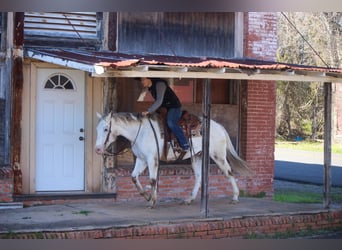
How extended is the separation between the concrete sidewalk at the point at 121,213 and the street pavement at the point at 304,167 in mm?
5523

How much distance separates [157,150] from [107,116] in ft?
3.54

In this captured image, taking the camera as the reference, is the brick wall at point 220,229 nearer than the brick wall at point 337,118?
Yes

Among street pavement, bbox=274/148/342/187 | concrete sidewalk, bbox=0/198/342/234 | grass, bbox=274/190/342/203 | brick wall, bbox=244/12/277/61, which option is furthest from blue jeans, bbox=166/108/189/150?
street pavement, bbox=274/148/342/187

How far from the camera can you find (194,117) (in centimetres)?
1201

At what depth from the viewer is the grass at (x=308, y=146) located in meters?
30.3

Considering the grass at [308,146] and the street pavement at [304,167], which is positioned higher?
the grass at [308,146]

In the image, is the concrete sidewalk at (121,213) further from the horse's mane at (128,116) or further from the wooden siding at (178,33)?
the wooden siding at (178,33)

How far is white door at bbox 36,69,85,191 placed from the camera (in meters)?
12.0

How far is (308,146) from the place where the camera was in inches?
1294

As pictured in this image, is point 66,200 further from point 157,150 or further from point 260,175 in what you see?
point 260,175

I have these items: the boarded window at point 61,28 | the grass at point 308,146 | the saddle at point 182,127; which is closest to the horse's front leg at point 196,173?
the saddle at point 182,127

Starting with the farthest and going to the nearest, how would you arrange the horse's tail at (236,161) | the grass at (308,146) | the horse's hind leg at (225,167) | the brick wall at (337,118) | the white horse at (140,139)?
the brick wall at (337,118), the grass at (308,146), the horse's tail at (236,161), the horse's hind leg at (225,167), the white horse at (140,139)

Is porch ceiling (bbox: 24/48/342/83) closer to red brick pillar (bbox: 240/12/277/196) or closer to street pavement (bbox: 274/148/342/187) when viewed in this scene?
red brick pillar (bbox: 240/12/277/196)

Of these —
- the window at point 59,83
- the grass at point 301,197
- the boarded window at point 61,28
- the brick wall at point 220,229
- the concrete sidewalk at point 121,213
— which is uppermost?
the boarded window at point 61,28
